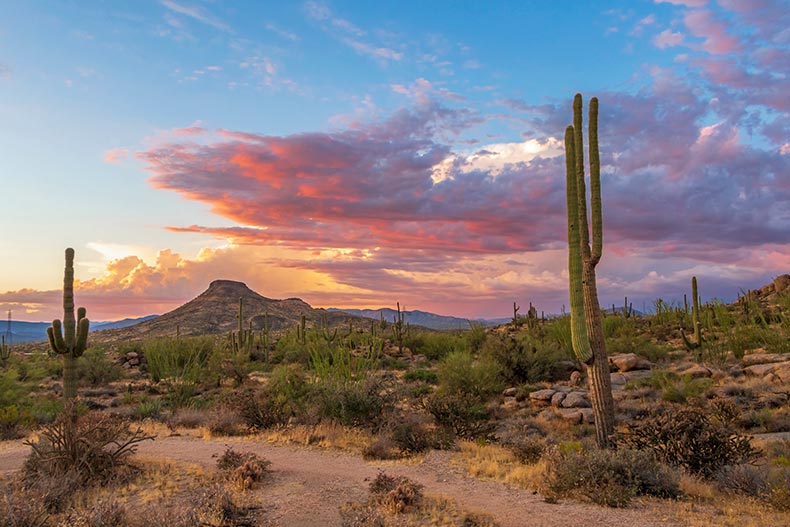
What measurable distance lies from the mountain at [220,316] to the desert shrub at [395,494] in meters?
65.4

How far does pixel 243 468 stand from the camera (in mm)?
10211

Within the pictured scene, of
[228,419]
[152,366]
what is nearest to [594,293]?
[228,419]

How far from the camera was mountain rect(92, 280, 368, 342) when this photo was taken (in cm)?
8206

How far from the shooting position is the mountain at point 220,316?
82.1m

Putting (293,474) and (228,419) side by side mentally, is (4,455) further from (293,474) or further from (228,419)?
(293,474)

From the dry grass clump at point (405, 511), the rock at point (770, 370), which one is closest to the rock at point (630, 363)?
the rock at point (770, 370)

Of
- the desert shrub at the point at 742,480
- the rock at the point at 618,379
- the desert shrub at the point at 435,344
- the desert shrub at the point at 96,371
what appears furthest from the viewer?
the desert shrub at the point at 435,344

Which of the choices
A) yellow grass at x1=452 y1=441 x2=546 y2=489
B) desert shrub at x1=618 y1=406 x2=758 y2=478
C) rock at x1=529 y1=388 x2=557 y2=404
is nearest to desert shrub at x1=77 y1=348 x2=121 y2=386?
rock at x1=529 y1=388 x2=557 y2=404

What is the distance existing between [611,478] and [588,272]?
14.5 ft

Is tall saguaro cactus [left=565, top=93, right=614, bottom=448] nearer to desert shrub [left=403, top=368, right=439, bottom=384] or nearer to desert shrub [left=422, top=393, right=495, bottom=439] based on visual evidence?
desert shrub [left=422, top=393, right=495, bottom=439]

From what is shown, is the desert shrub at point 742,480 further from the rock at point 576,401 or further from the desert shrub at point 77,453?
the desert shrub at point 77,453

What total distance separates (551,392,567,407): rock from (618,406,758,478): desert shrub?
5.64 metres

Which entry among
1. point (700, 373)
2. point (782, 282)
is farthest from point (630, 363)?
point (782, 282)

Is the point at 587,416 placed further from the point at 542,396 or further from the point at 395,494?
the point at 395,494
